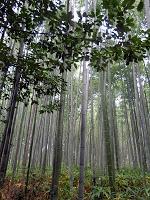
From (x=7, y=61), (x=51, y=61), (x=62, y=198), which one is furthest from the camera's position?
(x=62, y=198)

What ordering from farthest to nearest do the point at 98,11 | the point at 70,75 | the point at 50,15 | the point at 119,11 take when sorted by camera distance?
the point at 70,75 < the point at 50,15 < the point at 98,11 < the point at 119,11

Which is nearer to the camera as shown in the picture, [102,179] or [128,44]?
[128,44]

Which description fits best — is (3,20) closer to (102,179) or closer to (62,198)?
(62,198)

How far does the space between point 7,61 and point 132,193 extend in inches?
198

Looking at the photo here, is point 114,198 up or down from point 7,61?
down

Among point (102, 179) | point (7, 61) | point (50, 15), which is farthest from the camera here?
point (102, 179)

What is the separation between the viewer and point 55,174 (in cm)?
422

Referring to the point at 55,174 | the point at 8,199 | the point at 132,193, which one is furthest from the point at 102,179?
→ the point at 55,174

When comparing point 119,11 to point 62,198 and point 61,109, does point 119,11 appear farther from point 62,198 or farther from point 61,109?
point 62,198

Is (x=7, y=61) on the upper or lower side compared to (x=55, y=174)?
upper

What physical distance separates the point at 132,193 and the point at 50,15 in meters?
5.47

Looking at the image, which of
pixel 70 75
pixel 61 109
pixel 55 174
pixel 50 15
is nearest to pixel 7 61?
pixel 50 15

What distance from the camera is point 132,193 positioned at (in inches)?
250

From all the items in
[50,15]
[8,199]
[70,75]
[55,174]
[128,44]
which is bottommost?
[8,199]
